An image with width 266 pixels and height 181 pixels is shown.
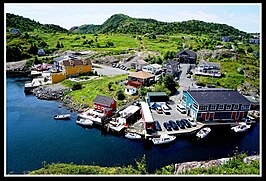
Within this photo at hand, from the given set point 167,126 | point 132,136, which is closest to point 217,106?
point 167,126

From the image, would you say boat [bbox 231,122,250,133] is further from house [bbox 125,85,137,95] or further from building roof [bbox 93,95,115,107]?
building roof [bbox 93,95,115,107]

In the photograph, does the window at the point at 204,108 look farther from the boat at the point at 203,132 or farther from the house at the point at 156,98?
the house at the point at 156,98

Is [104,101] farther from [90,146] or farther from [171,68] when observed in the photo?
[171,68]

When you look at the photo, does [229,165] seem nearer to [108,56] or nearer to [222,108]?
[222,108]

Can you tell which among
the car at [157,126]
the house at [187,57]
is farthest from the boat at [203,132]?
the house at [187,57]

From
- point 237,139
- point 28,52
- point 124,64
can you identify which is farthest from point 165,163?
point 28,52

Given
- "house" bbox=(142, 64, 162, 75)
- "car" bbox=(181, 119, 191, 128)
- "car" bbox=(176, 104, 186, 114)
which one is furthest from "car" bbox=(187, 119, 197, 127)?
"house" bbox=(142, 64, 162, 75)
